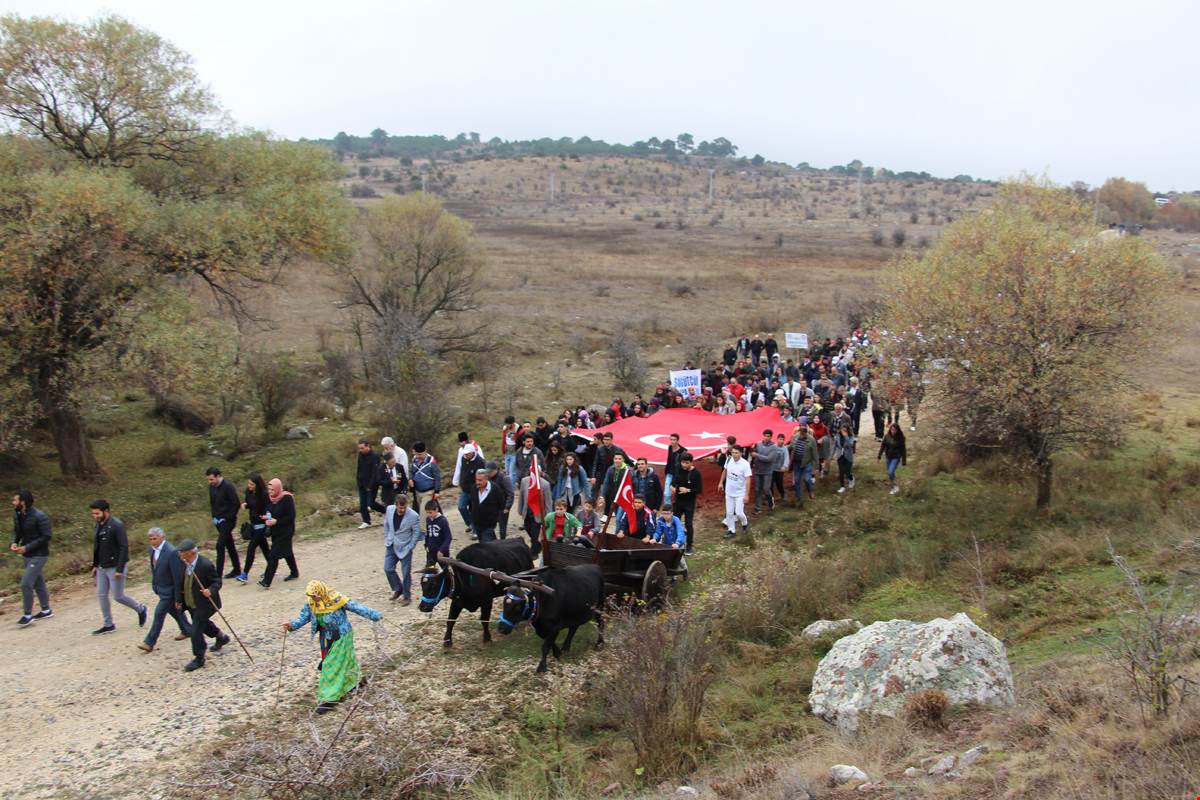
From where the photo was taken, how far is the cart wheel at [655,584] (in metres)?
10.8

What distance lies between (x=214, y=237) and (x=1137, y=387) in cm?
1859

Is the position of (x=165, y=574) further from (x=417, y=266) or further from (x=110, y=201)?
(x=417, y=266)

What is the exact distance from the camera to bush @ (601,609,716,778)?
7.77m

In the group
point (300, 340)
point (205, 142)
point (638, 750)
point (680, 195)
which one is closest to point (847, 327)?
point (300, 340)

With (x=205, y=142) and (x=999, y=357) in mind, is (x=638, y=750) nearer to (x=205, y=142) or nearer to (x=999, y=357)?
(x=999, y=357)

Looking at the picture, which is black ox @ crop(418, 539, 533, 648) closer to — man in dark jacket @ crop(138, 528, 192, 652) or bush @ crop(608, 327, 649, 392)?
man in dark jacket @ crop(138, 528, 192, 652)

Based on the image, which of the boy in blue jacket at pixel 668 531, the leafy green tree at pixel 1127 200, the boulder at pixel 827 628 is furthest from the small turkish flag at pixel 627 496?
the leafy green tree at pixel 1127 200

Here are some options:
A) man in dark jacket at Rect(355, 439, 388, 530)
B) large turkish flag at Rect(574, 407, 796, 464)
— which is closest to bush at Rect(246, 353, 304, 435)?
man in dark jacket at Rect(355, 439, 388, 530)

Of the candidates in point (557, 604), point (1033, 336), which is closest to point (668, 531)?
point (557, 604)

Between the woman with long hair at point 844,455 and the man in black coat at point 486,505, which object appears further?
the woman with long hair at point 844,455

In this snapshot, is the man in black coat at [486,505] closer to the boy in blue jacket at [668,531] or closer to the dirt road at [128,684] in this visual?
the dirt road at [128,684]

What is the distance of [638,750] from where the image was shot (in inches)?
306

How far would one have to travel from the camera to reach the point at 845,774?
6594mm

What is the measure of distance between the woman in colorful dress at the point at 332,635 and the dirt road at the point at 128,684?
2.52 ft
